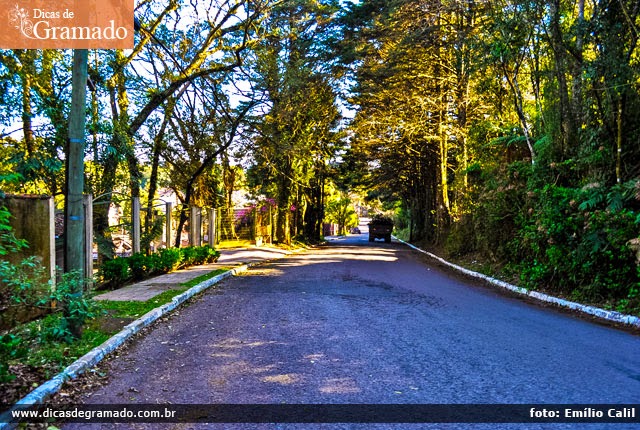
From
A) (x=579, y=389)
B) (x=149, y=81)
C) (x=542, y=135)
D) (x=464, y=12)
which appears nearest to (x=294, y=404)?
(x=579, y=389)

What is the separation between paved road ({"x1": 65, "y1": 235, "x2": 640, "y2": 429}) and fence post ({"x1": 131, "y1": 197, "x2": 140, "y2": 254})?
543cm

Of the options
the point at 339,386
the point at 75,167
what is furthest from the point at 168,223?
the point at 339,386

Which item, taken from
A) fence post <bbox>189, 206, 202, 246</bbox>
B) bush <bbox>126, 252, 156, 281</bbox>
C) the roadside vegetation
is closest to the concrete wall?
the roadside vegetation

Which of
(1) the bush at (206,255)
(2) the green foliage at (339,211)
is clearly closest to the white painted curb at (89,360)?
(1) the bush at (206,255)

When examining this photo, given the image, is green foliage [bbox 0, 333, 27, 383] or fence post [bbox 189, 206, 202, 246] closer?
green foliage [bbox 0, 333, 27, 383]

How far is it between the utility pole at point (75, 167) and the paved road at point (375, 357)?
155cm

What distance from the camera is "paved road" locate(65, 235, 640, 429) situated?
170 inches

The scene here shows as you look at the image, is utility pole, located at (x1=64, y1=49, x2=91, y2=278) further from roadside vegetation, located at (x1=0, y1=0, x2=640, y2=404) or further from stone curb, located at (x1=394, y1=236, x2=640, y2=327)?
stone curb, located at (x1=394, y1=236, x2=640, y2=327)

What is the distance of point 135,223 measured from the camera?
13.8 meters

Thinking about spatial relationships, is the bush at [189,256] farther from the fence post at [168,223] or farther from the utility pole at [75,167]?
the utility pole at [75,167]

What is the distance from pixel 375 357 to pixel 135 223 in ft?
34.5

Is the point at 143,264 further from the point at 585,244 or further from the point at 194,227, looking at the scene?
the point at 585,244

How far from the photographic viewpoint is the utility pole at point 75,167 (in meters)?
6.19

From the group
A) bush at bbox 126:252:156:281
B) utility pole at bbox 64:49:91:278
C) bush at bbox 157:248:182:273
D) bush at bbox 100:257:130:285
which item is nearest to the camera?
utility pole at bbox 64:49:91:278
